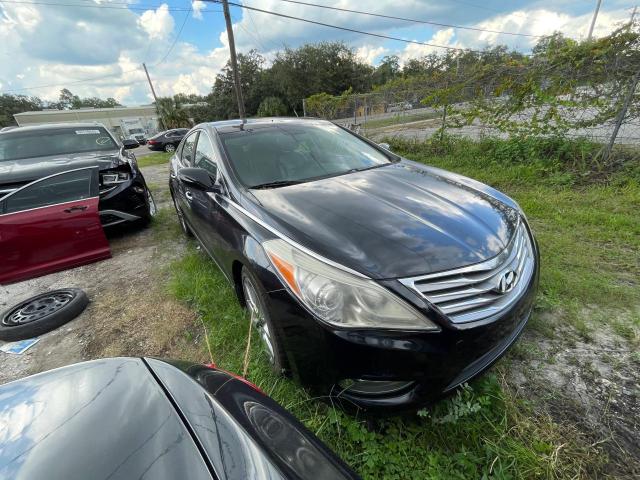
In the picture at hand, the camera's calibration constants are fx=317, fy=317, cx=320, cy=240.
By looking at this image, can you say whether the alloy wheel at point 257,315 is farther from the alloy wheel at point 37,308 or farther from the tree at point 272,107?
the tree at point 272,107

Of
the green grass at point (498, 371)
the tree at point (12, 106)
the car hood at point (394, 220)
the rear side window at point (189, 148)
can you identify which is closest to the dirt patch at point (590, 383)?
the green grass at point (498, 371)

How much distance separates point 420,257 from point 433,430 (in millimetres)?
824

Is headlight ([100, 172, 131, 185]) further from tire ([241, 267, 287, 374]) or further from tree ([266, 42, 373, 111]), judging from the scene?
tree ([266, 42, 373, 111])

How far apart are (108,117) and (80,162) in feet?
164

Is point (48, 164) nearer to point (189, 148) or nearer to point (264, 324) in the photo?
point (189, 148)

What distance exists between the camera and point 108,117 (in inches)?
1715

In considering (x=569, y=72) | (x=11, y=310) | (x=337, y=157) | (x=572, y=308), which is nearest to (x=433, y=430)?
(x=572, y=308)

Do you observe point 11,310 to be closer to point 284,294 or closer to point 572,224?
point 284,294

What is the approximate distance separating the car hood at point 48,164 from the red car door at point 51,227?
1.70 feet

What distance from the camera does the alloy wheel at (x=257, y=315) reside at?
5.90 ft

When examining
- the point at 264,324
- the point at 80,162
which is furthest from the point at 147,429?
the point at 80,162

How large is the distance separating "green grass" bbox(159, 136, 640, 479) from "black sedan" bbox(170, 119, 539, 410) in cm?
29

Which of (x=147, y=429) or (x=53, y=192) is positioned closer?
(x=147, y=429)

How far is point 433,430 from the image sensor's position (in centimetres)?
147
